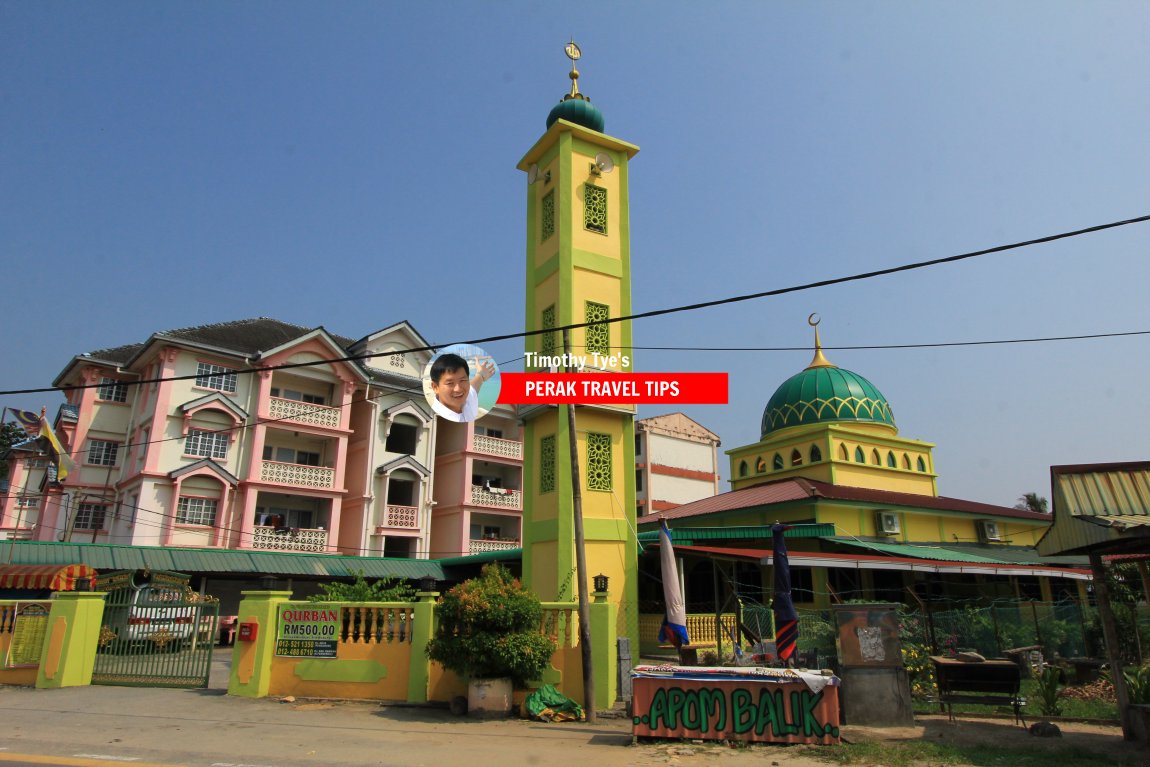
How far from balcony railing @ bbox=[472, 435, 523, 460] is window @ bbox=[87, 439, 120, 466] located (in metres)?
14.5

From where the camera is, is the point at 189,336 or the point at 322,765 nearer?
the point at 322,765

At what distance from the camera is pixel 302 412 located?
29.9 metres

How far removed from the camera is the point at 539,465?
16672 mm

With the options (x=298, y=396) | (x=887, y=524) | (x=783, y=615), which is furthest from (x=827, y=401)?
(x=298, y=396)

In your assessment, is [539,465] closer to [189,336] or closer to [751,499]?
[751,499]

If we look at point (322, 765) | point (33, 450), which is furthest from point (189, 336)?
point (322, 765)

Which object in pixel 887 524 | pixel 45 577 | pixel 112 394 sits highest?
pixel 112 394

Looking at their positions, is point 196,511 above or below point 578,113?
below

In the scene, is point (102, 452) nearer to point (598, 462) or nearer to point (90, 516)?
point (90, 516)

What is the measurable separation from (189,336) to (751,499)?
21.4 metres

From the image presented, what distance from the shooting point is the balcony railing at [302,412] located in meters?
29.2

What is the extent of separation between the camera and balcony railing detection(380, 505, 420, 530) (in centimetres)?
3122

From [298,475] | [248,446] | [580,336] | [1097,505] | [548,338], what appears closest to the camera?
[1097,505]

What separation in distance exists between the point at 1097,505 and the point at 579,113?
14.4m
